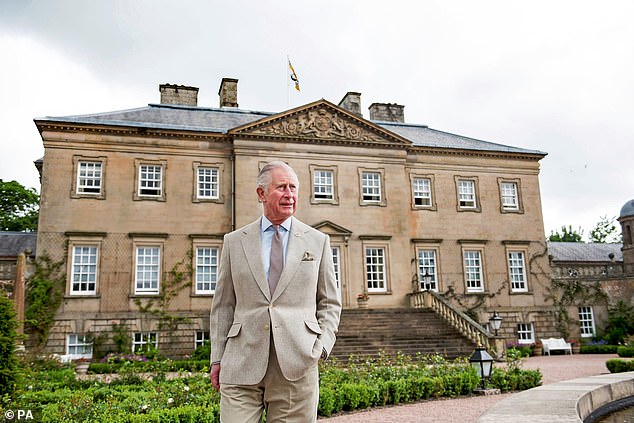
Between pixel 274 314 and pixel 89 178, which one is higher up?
pixel 89 178

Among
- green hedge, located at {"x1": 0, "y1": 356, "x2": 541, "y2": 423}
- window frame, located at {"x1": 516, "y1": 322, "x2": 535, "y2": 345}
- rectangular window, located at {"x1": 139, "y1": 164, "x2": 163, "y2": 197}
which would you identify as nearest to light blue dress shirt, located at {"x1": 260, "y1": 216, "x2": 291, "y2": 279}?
green hedge, located at {"x1": 0, "y1": 356, "x2": 541, "y2": 423}

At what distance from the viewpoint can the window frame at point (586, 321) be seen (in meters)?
28.9

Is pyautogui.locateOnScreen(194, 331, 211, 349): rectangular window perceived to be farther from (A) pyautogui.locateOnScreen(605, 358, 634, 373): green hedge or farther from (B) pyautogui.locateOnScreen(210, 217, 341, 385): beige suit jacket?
(B) pyautogui.locateOnScreen(210, 217, 341, 385): beige suit jacket

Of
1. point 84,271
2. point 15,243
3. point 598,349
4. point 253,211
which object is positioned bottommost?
point 598,349

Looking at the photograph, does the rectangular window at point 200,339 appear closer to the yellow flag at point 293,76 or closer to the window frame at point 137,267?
the window frame at point 137,267

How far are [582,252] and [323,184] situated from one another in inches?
1036

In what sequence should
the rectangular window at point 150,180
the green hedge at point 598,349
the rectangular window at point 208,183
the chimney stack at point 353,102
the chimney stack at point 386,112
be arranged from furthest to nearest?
the chimney stack at point 386,112 < the chimney stack at point 353,102 < the green hedge at point 598,349 < the rectangular window at point 208,183 < the rectangular window at point 150,180

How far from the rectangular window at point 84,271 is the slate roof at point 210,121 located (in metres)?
5.57

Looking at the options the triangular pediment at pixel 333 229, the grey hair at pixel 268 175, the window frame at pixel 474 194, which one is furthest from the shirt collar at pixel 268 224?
the window frame at pixel 474 194

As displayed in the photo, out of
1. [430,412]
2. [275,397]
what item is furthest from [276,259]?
[430,412]

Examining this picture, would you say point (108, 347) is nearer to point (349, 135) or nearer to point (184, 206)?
point (184, 206)

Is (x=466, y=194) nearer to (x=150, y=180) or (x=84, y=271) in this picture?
(x=150, y=180)

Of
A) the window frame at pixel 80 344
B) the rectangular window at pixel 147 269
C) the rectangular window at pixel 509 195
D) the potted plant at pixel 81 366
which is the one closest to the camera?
the potted plant at pixel 81 366

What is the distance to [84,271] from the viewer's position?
22562 mm
